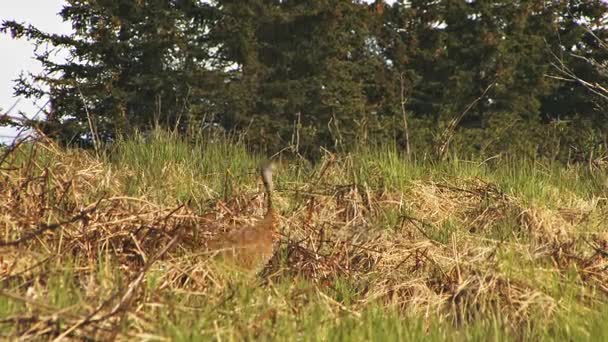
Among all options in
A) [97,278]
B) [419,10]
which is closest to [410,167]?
[97,278]

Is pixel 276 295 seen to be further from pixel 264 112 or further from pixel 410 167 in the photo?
pixel 264 112

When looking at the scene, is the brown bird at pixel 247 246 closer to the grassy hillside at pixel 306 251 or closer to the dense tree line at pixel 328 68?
the grassy hillside at pixel 306 251

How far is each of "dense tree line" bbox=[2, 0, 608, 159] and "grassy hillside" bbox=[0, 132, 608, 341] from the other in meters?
11.6

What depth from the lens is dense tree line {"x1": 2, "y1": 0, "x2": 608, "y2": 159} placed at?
21.8 m

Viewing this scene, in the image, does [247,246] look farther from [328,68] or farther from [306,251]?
[328,68]

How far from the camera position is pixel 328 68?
25328mm

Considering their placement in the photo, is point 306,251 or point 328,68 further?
point 328,68

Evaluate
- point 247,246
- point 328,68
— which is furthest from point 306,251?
point 328,68

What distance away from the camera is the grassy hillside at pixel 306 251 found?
322 centimetres

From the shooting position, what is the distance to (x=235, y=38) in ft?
80.1

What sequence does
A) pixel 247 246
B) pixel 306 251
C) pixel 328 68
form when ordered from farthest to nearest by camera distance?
pixel 328 68 < pixel 306 251 < pixel 247 246

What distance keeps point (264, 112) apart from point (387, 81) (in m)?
4.89

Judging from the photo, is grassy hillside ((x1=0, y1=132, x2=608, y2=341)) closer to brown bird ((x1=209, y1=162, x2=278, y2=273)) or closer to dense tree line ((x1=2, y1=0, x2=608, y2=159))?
brown bird ((x1=209, y1=162, x2=278, y2=273))

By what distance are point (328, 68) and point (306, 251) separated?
2065cm
